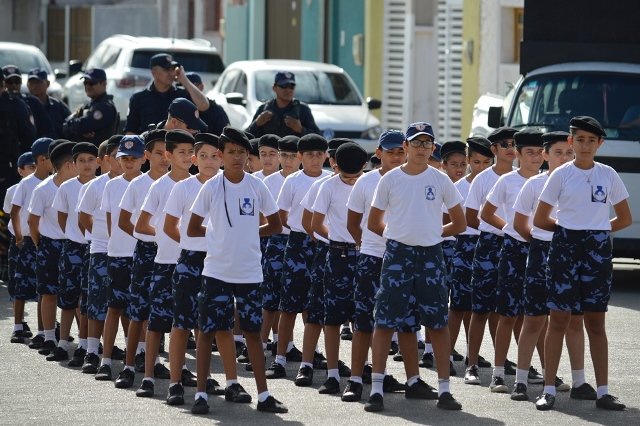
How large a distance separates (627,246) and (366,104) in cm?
790

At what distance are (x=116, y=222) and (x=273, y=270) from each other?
62.7 inches

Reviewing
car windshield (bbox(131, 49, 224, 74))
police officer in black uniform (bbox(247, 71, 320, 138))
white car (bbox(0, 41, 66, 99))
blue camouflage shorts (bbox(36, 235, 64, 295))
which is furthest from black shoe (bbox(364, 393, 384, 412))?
white car (bbox(0, 41, 66, 99))

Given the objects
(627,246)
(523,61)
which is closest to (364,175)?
(627,246)

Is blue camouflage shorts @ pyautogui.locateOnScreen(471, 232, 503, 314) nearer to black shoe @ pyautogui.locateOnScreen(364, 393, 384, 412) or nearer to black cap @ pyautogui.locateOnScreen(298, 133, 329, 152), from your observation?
black cap @ pyautogui.locateOnScreen(298, 133, 329, 152)

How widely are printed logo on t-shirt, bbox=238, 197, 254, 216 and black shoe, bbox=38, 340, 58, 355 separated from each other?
130 inches

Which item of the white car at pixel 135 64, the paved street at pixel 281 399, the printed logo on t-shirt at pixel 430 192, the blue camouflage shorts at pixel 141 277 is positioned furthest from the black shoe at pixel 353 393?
the white car at pixel 135 64

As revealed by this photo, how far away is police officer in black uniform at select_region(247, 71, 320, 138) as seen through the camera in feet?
59.0

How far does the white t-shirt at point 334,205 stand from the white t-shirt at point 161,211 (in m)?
1.08

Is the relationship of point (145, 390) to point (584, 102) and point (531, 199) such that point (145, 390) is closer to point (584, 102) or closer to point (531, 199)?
point (531, 199)

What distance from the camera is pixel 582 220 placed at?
11516 mm

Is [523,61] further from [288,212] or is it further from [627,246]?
[288,212]

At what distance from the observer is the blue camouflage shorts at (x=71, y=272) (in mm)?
13906

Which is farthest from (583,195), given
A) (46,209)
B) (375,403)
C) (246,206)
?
(46,209)

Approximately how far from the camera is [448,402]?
1145 cm
